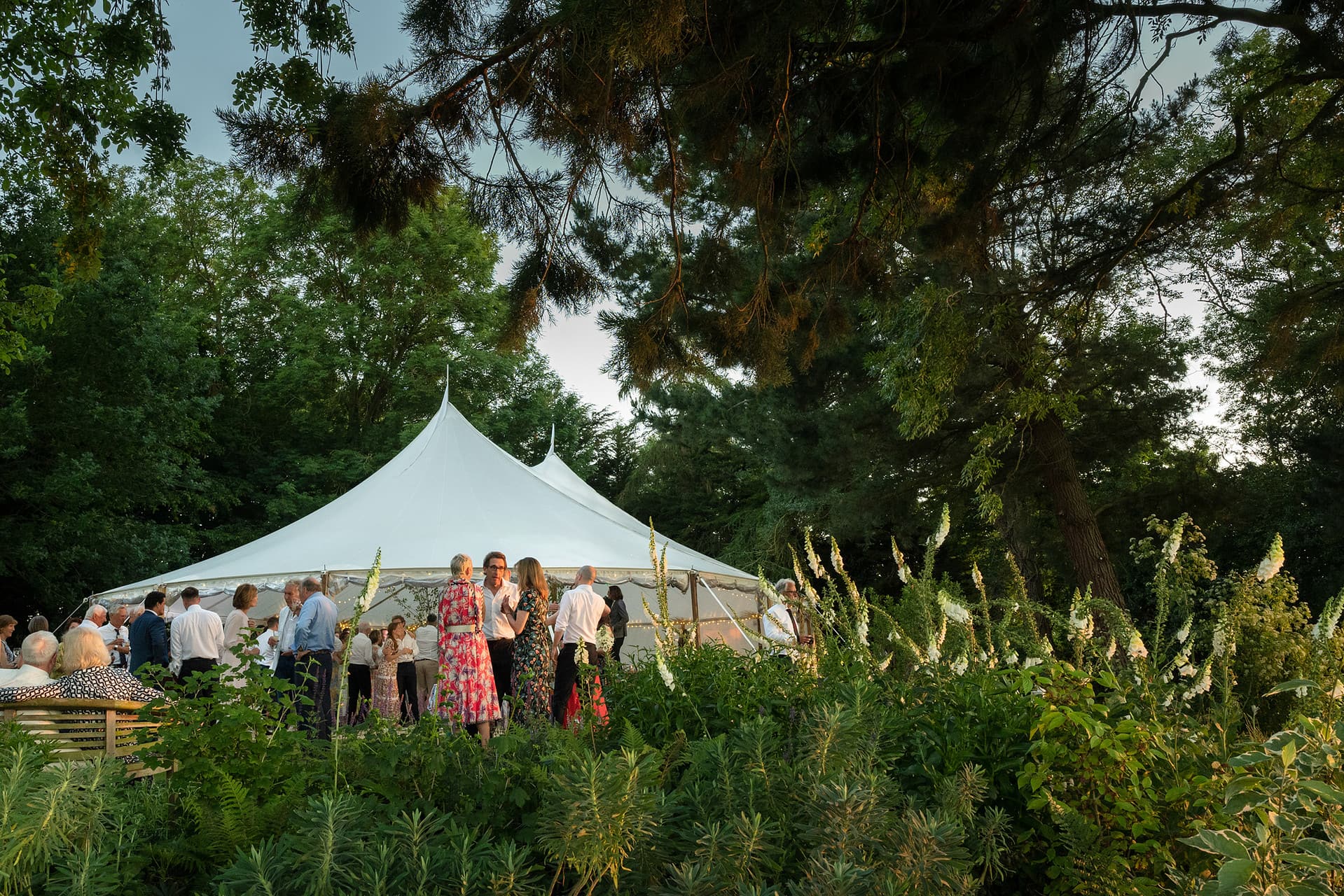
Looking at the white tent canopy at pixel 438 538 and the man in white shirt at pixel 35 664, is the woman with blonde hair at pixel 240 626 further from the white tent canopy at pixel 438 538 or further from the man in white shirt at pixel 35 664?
the man in white shirt at pixel 35 664

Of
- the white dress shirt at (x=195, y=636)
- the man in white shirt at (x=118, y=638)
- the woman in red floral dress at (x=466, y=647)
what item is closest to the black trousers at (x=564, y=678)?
the woman in red floral dress at (x=466, y=647)

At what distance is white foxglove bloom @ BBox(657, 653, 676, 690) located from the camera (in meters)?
3.52

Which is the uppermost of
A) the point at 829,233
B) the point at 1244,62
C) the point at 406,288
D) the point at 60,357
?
the point at 406,288

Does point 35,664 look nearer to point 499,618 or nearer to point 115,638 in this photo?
point 499,618

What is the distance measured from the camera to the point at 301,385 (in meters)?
29.5

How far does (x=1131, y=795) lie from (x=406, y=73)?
4.40 m

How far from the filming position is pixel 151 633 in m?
8.56

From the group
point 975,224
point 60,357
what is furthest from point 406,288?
point 975,224

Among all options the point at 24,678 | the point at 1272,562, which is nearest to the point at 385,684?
the point at 24,678

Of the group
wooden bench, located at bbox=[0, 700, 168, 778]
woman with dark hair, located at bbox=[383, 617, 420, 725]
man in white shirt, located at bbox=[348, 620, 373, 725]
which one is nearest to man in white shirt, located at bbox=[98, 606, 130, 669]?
woman with dark hair, located at bbox=[383, 617, 420, 725]

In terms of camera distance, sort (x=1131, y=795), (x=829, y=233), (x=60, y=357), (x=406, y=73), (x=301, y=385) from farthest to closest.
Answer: (x=301, y=385), (x=60, y=357), (x=829, y=233), (x=406, y=73), (x=1131, y=795)

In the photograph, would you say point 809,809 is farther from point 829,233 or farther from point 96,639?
point 829,233

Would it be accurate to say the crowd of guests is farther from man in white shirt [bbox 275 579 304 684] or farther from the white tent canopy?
the white tent canopy

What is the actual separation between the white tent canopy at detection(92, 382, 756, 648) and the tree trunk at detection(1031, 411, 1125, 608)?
4085 mm
